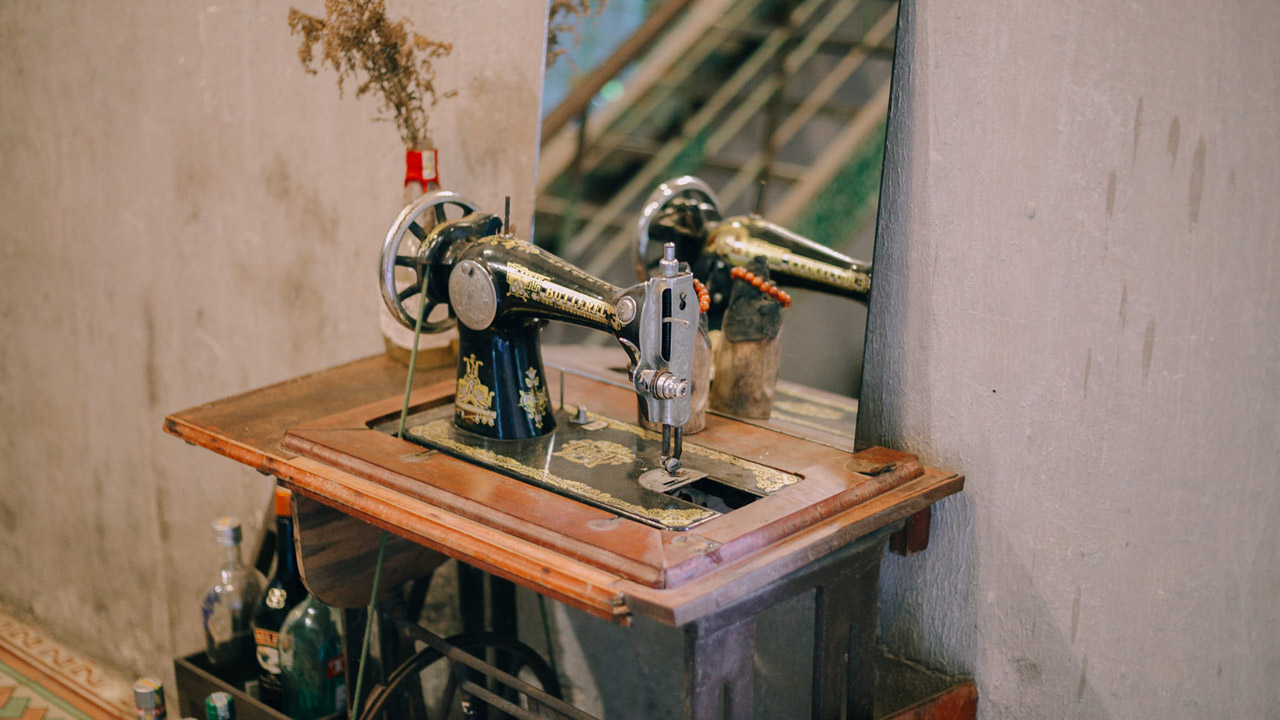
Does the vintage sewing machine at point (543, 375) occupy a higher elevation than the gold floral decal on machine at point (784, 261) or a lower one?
lower

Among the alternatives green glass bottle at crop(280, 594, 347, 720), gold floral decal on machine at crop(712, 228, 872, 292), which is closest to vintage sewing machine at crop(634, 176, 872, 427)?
gold floral decal on machine at crop(712, 228, 872, 292)

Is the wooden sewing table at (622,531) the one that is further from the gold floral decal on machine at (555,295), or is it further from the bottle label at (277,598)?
→ the bottle label at (277,598)

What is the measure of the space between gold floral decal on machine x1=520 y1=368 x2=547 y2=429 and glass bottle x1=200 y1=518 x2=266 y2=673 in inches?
35.0

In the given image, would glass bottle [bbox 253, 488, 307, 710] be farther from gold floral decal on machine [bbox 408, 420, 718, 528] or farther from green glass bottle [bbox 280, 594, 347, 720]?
gold floral decal on machine [bbox 408, 420, 718, 528]

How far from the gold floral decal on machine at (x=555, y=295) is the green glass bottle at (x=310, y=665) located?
88cm

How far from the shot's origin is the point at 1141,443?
1.51 metres

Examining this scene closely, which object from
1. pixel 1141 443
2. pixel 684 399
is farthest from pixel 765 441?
pixel 1141 443

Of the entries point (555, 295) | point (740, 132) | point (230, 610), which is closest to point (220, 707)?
point (230, 610)

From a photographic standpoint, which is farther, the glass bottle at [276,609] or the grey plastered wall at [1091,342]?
the glass bottle at [276,609]

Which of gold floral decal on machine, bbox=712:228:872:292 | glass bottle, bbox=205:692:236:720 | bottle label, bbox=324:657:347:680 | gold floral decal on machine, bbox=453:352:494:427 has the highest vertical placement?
gold floral decal on machine, bbox=712:228:872:292

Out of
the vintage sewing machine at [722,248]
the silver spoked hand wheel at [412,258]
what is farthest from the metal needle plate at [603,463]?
the vintage sewing machine at [722,248]

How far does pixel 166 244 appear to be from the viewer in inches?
109

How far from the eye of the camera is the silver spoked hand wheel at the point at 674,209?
1.80 metres

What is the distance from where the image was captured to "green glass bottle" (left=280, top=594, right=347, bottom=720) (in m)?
2.07
